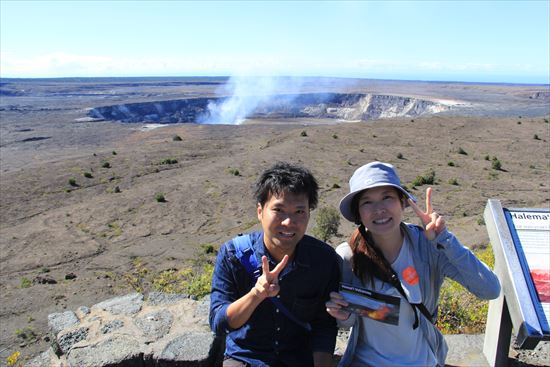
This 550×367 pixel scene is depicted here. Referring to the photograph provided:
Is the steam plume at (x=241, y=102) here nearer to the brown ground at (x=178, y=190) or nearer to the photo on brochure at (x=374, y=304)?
the brown ground at (x=178, y=190)

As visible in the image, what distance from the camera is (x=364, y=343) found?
2.69m

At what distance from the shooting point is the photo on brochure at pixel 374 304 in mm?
2479

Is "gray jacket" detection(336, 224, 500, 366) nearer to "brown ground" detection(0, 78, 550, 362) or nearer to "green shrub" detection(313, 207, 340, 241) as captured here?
"brown ground" detection(0, 78, 550, 362)

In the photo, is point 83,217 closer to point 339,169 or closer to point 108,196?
point 108,196

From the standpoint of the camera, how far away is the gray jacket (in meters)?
2.50

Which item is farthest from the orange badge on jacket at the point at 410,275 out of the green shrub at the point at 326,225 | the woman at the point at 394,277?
the green shrub at the point at 326,225

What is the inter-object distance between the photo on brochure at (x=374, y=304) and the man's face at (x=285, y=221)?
0.42 metres

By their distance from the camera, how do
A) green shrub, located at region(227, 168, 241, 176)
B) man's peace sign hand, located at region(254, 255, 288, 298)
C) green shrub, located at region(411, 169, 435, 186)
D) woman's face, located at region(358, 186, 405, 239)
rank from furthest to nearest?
green shrub, located at region(227, 168, 241, 176) < green shrub, located at region(411, 169, 435, 186) < woman's face, located at region(358, 186, 405, 239) < man's peace sign hand, located at region(254, 255, 288, 298)

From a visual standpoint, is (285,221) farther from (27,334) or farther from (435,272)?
(27,334)

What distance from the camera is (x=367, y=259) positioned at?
261 cm

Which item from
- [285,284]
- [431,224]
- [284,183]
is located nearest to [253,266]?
[285,284]

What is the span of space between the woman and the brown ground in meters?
7.69

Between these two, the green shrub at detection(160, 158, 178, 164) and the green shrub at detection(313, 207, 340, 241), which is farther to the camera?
the green shrub at detection(160, 158, 178, 164)

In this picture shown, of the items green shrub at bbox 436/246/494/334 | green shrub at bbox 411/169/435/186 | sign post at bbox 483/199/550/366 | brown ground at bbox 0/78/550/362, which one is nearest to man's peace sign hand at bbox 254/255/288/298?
sign post at bbox 483/199/550/366
